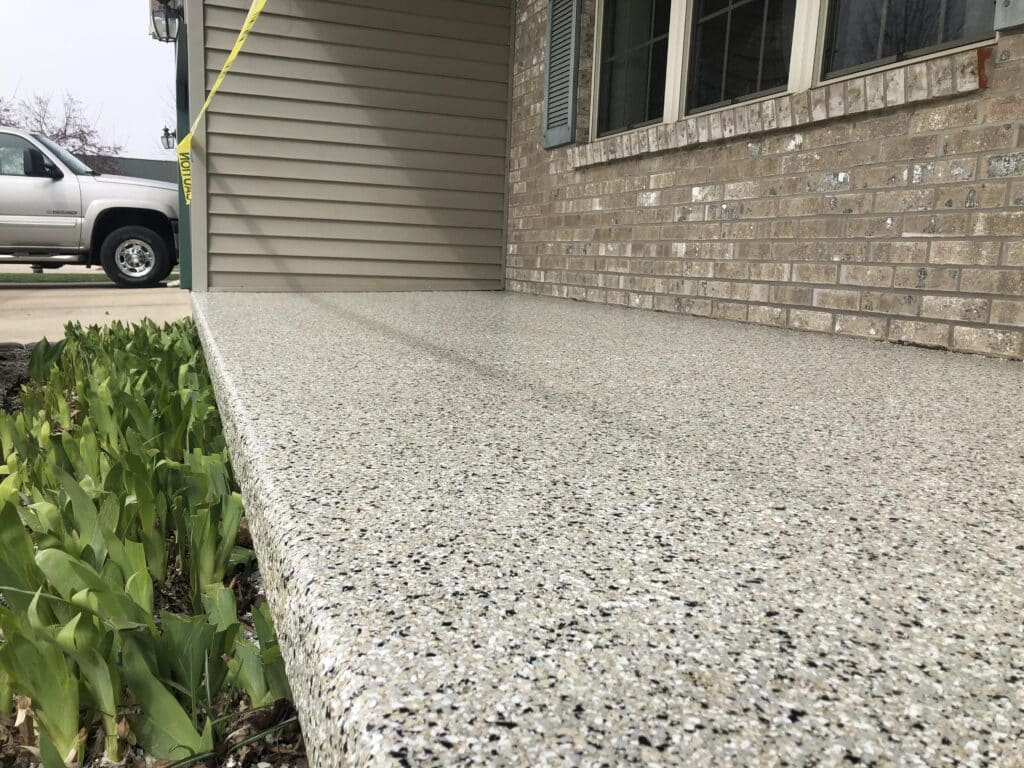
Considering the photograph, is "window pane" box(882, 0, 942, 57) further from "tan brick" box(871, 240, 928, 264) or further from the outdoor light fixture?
the outdoor light fixture

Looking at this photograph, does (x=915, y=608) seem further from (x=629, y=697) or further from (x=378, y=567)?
(x=378, y=567)

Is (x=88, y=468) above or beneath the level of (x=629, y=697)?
beneath

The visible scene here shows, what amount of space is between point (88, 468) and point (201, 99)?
3.98 meters

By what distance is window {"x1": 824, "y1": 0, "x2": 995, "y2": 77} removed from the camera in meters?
2.33

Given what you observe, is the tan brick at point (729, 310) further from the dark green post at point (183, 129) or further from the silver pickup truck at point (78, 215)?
the silver pickup truck at point (78, 215)

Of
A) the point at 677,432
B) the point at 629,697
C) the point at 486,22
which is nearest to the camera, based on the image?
the point at 629,697

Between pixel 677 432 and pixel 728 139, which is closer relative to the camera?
pixel 677 432

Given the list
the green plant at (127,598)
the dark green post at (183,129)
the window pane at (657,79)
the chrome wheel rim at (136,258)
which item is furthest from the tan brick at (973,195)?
the chrome wheel rim at (136,258)

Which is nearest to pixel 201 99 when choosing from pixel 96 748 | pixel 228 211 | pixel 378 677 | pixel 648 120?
pixel 228 211

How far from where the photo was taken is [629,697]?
18.9 inches

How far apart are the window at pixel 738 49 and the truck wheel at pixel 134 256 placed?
6.45 m

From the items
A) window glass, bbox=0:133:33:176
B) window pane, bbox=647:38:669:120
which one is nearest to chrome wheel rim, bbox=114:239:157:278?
window glass, bbox=0:133:33:176

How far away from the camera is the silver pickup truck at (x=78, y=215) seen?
7496 mm

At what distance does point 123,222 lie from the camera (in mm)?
7953
